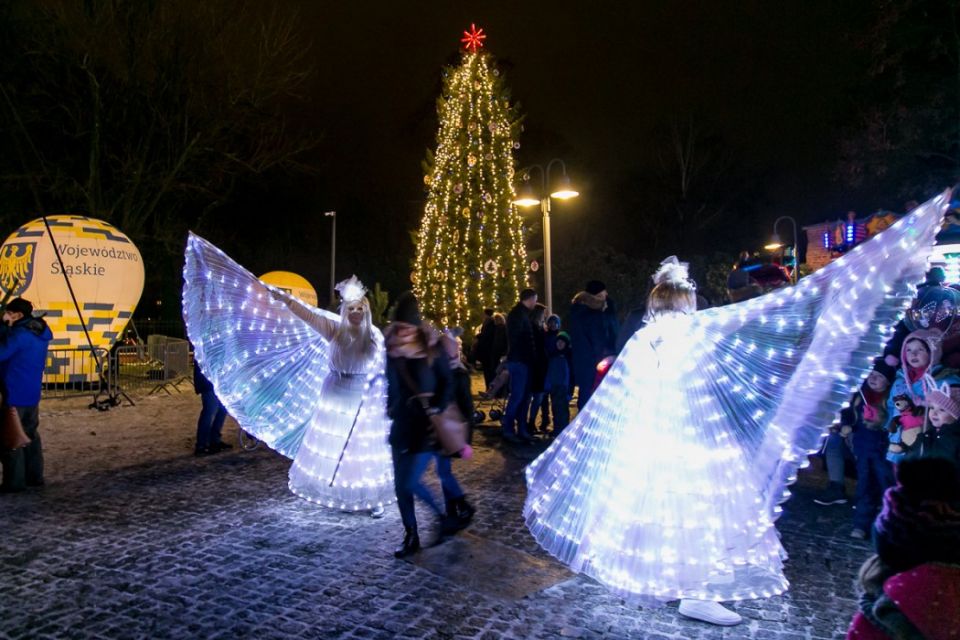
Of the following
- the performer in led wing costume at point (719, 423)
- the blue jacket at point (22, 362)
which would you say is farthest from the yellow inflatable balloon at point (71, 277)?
the performer in led wing costume at point (719, 423)

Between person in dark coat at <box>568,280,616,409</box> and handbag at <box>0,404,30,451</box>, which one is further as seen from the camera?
person in dark coat at <box>568,280,616,409</box>

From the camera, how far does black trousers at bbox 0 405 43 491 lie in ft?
22.0

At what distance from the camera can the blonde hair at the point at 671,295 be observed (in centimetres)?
421

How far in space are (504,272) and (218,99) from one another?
47.1ft

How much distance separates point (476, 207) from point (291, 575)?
14.4m

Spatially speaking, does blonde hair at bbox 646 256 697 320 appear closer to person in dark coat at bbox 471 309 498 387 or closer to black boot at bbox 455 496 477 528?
black boot at bbox 455 496 477 528

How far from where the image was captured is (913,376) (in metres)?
4.80

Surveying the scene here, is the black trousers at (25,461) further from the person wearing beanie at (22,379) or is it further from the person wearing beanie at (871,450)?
the person wearing beanie at (871,450)

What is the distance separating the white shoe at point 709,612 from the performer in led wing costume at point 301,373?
2.69 m

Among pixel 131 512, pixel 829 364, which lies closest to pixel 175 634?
pixel 131 512

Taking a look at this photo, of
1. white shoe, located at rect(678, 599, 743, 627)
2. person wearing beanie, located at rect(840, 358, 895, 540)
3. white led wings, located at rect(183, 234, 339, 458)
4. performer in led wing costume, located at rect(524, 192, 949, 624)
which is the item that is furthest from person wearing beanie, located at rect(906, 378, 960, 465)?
white led wings, located at rect(183, 234, 339, 458)

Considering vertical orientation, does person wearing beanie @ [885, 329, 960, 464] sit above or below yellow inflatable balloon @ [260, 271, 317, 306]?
below

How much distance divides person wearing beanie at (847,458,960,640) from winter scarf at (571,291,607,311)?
5980 mm

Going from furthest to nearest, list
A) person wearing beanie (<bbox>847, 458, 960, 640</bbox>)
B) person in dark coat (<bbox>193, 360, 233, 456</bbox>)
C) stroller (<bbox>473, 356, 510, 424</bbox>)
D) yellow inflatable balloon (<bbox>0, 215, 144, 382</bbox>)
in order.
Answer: yellow inflatable balloon (<bbox>0, 215, 144, 382</bbox>)
stroller (<bbox>473, 356, 510, 424</bbox>)
person in dark coat (<bbox>193, 360, 233, 456</bbox>)
person wearing beanie (<bbox>847, 458, 960, 640</bbox>)
